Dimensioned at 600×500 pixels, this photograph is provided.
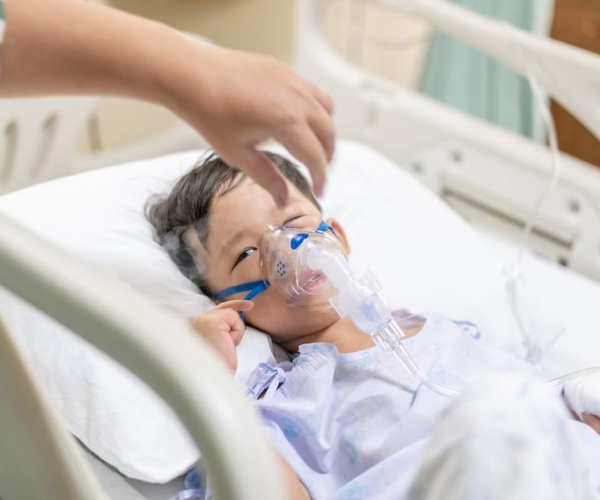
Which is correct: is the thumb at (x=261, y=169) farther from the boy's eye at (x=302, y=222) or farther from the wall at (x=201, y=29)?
the wall at (x=201, y=29)

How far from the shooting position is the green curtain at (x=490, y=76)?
2291 mm

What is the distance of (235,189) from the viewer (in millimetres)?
1156

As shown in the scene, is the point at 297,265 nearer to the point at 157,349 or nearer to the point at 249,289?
the point at 249,289

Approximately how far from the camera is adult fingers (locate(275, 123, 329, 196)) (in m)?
0.82

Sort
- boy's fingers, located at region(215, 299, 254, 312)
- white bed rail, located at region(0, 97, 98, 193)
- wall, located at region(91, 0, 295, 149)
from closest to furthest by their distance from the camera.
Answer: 1. boy's fingers, located at region(215, 299, 254, 312)
2. white bed rail, located at region(0, 97, 98, 193)
3. wall, located at region(91, 0, 295, 149)

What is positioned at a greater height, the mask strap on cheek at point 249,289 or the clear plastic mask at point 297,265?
the clear plastic mask at point 297,265

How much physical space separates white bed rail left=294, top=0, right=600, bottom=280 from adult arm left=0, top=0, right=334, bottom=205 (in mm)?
858

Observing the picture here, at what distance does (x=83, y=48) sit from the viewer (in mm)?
777

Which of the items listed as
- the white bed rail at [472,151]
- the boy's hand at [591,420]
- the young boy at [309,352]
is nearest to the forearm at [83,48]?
the young boy at [309,352]

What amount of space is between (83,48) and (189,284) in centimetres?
47

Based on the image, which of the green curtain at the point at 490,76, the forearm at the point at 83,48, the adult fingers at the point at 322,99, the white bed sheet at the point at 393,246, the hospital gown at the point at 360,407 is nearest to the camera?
the forearm at the point at 83,48

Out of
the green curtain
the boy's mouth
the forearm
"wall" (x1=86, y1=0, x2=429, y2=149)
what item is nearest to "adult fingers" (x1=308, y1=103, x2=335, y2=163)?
the forearm

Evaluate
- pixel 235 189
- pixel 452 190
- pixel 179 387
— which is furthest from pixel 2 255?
pixel 452 190

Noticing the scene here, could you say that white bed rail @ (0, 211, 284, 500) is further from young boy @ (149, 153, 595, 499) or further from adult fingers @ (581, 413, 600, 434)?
adult fingers @ (581, 413, 600, 434)
